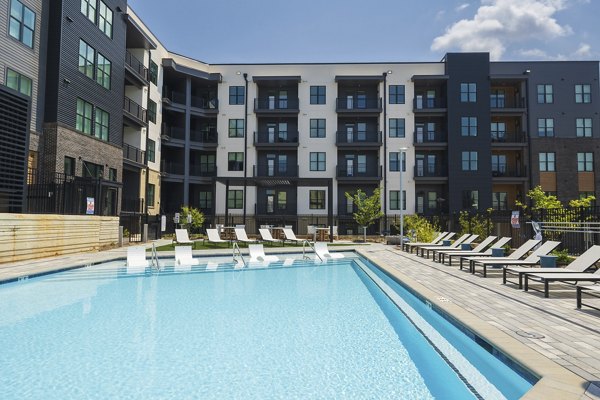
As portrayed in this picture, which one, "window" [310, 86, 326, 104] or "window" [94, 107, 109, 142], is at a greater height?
"window" [310, 86, 326, 104]

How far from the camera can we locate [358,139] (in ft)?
121

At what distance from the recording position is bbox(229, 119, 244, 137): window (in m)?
37.2

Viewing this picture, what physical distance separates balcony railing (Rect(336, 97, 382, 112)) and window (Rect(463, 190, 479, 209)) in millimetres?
10570

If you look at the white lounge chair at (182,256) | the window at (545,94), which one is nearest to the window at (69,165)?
the white lounge chair at (182,256)

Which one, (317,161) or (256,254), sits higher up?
(317,161)

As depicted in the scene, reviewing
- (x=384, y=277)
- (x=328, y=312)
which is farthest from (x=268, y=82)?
(x=328, y=312)

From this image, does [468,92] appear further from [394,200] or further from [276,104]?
[276,104]

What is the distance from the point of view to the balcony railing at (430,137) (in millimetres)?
36616

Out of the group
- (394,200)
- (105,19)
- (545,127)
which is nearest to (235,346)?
(105,19)

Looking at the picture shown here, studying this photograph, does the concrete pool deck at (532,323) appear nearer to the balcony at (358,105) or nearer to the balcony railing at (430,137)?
the balcony at (358,105)

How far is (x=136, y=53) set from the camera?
30.0 meters

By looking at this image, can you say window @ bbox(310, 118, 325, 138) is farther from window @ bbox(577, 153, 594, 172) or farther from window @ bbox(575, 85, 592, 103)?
window @ bbox(575, 85, 592, 103)

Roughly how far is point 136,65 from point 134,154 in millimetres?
6014

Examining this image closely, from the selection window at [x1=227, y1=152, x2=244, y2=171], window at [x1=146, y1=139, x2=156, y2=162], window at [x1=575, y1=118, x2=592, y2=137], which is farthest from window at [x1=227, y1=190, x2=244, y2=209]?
window at [x1=575, y1=118, x2=592, y2=137]
